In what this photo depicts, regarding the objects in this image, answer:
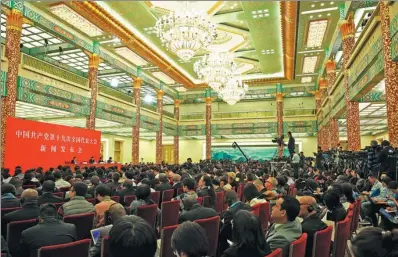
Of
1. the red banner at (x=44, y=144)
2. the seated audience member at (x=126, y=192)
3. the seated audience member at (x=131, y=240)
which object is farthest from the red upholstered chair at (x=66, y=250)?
the red banner at (x=44, y=144)

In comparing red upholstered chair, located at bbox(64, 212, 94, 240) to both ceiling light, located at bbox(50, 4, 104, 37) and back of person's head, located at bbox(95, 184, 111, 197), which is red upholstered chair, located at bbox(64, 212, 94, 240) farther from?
ceiling light, located at bbox(50, 4, 104, 37)

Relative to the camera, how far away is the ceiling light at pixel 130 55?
51.6 ft

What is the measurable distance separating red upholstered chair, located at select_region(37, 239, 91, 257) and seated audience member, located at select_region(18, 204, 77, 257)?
0.60 m

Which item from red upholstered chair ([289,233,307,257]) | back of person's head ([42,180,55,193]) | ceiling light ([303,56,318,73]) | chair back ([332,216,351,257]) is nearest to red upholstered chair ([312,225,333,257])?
red upholstered chair ([289,233,307,257])

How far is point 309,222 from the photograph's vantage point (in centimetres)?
292

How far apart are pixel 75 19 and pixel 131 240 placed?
1282 cm

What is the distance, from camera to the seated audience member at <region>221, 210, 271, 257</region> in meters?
2.02

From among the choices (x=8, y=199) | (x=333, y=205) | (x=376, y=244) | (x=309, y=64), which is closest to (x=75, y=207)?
(x=8, y=199)

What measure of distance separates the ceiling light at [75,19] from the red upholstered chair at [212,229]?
10.8 m

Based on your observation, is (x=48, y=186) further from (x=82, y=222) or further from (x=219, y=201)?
(x=219, y=201)

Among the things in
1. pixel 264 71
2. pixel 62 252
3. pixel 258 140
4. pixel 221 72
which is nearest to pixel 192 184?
pixel 62 252

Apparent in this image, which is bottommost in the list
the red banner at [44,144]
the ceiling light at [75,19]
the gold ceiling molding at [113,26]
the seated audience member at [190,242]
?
the seated audience member at [190,242]

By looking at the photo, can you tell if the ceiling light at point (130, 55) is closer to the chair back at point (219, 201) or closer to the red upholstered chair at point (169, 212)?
the chair back at point (219, 201)

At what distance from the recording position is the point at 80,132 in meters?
13.8
